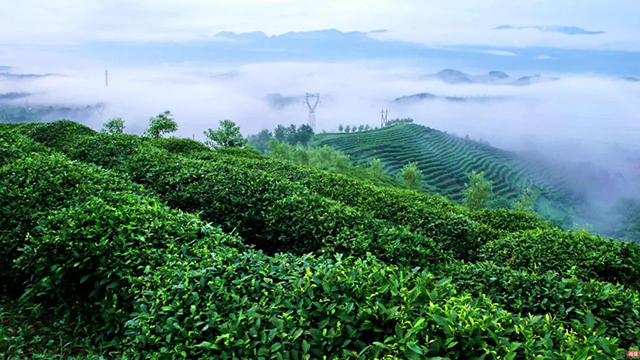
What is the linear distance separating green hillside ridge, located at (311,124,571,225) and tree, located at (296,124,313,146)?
1159 mm

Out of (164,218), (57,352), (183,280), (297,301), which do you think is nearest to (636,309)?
(297,301)

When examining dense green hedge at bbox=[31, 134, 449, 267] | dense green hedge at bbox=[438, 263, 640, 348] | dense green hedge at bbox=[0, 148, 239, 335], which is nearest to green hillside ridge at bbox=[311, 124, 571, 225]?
dense green hedge at bbox=[31, 134, 449, 267]

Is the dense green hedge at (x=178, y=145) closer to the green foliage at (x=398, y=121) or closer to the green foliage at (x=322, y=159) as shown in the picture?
the green foliage at (x=322, y=159)

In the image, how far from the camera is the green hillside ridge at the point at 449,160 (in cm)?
5134

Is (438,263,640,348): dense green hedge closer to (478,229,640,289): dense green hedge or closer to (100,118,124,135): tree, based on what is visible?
(478,229,640,289): dense green hedge

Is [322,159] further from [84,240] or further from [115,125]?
[84,240]

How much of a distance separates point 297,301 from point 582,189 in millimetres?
62523

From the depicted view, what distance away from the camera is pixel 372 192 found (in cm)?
730

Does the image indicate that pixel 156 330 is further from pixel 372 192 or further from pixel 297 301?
pixel 372 192

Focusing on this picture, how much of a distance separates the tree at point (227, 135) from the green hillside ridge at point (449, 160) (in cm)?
2964

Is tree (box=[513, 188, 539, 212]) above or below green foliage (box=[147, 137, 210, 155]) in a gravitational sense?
below

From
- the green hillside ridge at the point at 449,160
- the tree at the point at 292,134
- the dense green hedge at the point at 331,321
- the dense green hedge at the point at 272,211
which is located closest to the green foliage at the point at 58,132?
the dense green hedge at the point at 272,211

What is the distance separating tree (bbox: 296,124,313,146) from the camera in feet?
203

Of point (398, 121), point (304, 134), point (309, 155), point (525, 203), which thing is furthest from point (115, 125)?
point (398, 121)
